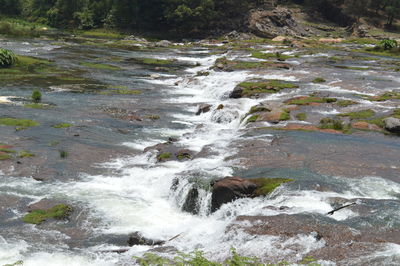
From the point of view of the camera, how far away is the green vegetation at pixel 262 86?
36.9 metres

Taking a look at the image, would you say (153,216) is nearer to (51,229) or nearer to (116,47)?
(51,229)

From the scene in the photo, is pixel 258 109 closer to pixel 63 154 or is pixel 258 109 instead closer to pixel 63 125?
pixel 63 125

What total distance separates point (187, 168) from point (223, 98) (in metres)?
18.9

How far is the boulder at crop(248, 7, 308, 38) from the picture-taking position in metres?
99.4

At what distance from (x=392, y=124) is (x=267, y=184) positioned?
12.4m

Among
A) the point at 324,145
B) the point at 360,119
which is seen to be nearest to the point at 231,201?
the point at 324,145

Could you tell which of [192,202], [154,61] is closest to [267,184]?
[192,202]

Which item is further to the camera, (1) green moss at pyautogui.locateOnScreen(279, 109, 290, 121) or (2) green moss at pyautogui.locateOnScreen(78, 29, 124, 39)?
(2) green moss at pyautogui.locateOnScreen(78, 29, 124, 39)

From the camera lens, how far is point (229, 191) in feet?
55.4

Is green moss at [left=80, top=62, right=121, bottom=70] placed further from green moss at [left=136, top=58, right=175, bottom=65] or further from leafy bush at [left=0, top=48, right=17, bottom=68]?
leafy bush at [left=0, top=48, right=17, bottom=68]

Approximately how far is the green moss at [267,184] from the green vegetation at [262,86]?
1926 centimetres

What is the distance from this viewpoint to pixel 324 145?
22.9m

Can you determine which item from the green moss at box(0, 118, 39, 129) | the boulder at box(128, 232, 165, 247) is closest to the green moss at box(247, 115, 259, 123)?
the green moss at box(0, 118, 39, 129)

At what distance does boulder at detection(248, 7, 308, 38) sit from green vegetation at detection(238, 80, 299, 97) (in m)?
60.4
